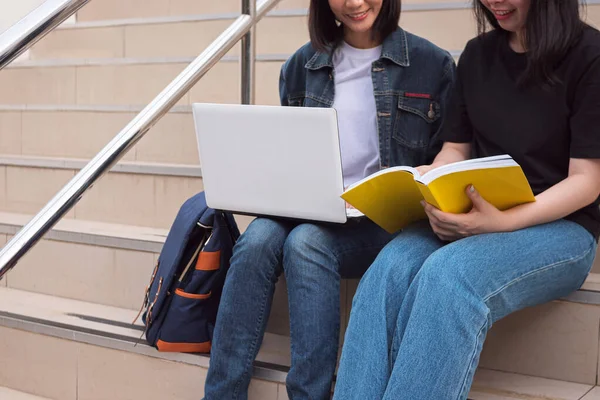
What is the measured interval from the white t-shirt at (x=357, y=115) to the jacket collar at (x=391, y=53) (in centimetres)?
2

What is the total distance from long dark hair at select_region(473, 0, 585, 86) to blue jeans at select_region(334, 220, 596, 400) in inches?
9.6

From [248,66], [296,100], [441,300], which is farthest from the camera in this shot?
[248,66]

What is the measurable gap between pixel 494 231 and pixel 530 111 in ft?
0.79

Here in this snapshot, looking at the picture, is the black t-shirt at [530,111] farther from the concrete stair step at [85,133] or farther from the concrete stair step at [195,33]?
the concrete stair step at [85,133]

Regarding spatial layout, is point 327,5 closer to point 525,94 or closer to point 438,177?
point 525,94

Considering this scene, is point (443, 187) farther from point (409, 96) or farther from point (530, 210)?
point (409, 96)

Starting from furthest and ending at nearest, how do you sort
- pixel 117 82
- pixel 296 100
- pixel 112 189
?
pixel 117 82 < pixel 112 189 < pixel 296 100

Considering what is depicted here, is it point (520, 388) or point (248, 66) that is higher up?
point (248, 66)

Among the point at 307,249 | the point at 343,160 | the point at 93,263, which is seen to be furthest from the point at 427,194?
the point at 93,263

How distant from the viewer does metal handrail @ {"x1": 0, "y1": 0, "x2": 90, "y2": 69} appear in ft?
3.34

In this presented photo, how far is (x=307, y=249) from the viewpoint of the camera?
1300mm

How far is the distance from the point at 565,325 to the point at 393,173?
456mm

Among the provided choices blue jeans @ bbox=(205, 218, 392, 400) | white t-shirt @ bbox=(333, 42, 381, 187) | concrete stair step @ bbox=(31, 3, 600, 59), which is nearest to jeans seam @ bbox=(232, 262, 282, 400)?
blue jeans @ bbox=(205, 218, 392, 400)

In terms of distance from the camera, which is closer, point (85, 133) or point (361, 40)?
point (361, 40)
